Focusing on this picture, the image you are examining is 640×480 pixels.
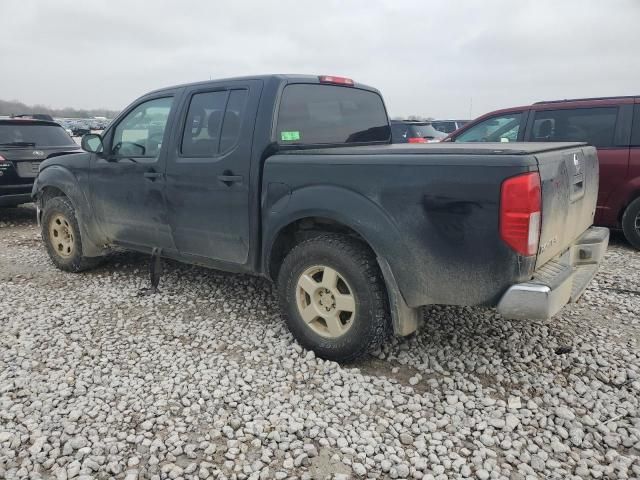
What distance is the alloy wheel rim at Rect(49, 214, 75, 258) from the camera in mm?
5434

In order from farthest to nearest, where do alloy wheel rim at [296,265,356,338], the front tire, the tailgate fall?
alloy wheel rim at [296,265,356,338] < the front tire < the tailgate

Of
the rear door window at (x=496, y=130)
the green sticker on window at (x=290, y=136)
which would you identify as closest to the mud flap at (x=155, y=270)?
the green sticker on window at (x=290, y=136)

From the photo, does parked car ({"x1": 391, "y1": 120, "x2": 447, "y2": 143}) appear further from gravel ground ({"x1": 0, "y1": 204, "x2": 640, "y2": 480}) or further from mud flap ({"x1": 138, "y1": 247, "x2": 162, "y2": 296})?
mud flap ({"x1": 138, "y1": 247, "x2": 162, "y2": 296})

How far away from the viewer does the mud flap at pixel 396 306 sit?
305cm

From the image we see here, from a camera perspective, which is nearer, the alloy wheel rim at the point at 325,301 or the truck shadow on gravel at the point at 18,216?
the alloy wheel rim at the point at 325,301

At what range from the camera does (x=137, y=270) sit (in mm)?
5645

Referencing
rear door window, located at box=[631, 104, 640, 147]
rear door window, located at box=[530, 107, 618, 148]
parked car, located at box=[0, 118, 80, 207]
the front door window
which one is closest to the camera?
the front door window

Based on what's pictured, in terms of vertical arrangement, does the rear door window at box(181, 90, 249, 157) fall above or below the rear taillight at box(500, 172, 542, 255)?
above

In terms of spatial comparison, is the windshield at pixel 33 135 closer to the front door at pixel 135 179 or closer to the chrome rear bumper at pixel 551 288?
the front door at pixel 135 179

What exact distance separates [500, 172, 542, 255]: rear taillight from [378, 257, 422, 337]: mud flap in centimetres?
Answer: 72

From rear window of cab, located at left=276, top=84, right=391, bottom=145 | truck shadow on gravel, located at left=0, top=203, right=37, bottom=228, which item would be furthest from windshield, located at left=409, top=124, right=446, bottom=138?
truck shadow on gravel, located at left=0, top=203, right=37, bottom=228

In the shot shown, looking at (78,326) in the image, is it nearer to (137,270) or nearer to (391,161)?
(137,270)

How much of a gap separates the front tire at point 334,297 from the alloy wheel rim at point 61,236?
3038mm

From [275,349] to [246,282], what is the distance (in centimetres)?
157
